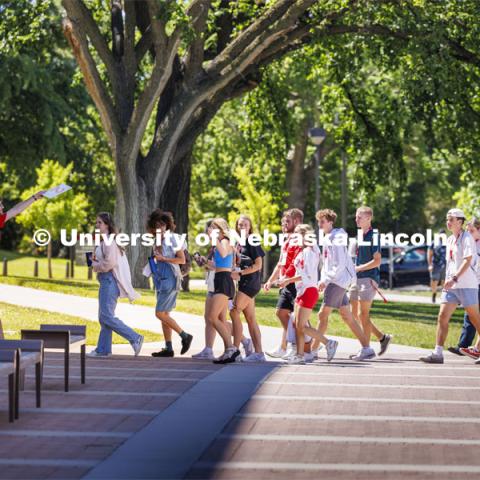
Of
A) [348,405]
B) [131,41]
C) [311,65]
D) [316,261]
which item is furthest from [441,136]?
[348,405]

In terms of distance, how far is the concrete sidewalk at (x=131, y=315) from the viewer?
18.6 metres

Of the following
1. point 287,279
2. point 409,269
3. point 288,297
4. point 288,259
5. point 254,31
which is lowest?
point 409,269

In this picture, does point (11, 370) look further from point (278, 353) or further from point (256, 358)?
point (278, 353)

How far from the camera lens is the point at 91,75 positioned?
27859 mm

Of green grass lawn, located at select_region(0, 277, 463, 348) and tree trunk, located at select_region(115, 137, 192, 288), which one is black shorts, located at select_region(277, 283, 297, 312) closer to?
green grass lawn, located at select_region(0, 277, 463, 348)

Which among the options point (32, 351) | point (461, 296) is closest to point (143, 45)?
point (461, 296)

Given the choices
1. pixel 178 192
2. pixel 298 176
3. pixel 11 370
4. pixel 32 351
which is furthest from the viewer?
pixel 298 176

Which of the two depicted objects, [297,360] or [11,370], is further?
[297,360]

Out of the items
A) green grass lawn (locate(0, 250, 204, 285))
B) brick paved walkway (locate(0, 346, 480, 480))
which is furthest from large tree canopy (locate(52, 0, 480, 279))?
green grass lawn (locate(0, 250, 204, 285))

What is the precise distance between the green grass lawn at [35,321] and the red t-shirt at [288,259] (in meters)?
3.77

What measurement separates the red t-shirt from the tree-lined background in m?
11.4

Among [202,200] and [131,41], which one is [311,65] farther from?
[202,200]

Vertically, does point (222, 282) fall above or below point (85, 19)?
below

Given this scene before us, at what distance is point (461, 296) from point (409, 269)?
32.9 m
